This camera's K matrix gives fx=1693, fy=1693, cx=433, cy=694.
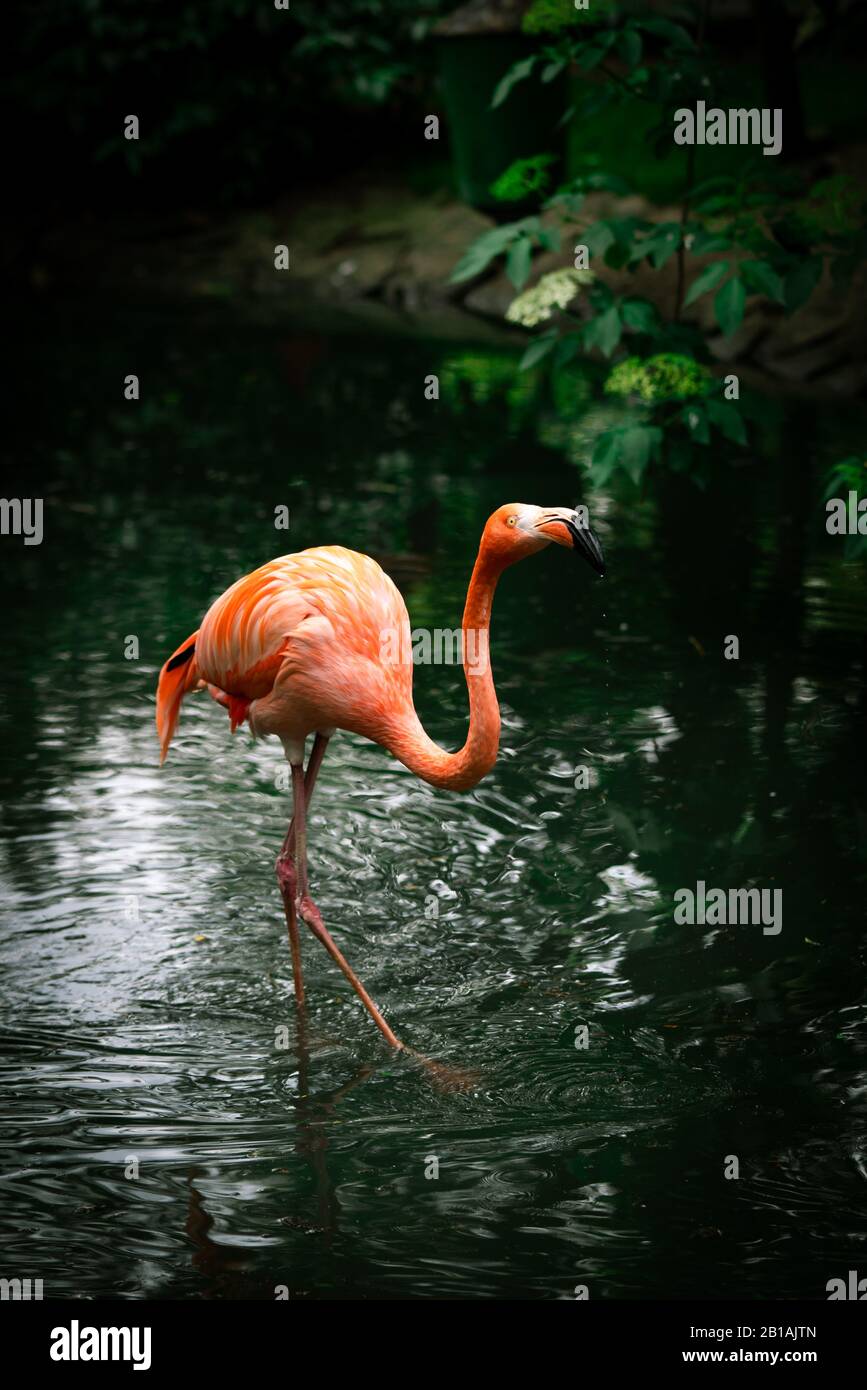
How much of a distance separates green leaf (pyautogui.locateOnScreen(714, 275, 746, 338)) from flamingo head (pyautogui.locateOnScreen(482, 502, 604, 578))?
2.03 metres

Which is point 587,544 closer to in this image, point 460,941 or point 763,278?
point 460,941

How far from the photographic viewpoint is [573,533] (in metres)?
3.57

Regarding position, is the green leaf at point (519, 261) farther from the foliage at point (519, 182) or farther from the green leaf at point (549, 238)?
the foliage at point (519, 182)

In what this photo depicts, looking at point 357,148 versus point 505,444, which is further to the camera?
point 357,148

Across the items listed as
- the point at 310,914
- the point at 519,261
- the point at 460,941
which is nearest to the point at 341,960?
the point at 310,914

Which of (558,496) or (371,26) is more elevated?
(371,26)

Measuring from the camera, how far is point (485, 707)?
3.88 m

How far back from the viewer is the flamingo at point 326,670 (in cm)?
395

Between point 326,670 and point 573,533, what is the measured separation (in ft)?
2.93

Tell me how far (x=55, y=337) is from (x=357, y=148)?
15.5ft

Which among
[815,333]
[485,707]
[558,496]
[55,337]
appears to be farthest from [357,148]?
[485,707]

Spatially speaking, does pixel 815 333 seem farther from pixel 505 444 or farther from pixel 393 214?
pixel 393 214
